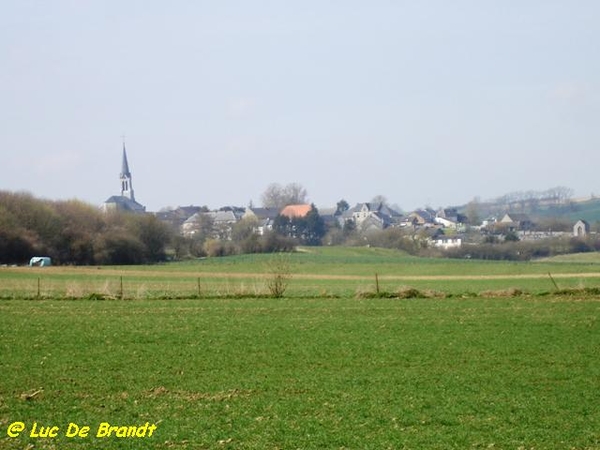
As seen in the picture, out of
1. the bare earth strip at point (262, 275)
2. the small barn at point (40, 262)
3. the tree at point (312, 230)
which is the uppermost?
the tree at point (312, 230)

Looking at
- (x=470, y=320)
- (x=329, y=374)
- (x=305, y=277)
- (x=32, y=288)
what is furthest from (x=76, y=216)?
(x=329, y=374)

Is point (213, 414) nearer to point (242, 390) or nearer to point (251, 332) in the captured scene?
point (242, 390)

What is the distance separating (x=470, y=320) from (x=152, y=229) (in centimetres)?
8048

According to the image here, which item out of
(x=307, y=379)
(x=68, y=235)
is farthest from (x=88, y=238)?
(x=307, y=379)

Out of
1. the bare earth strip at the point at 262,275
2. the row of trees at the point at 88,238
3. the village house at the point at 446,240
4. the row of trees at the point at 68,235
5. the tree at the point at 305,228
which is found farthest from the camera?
the tree at the point at 305,228

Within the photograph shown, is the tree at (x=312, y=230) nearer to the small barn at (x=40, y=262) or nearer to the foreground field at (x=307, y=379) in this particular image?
the small barn at (x=40, y=262)

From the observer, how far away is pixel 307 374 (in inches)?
789

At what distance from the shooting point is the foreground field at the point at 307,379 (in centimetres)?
1444

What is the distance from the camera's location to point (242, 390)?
18.1 metres

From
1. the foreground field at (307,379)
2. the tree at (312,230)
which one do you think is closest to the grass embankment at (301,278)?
the foreground field at (307,379)

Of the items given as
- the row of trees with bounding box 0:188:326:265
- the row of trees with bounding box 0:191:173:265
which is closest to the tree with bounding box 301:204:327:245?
the row of trees with bounding box 0:188:326:265

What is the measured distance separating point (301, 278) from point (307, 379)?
52977 mm

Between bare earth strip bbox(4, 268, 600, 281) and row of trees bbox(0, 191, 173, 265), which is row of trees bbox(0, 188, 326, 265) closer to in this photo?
row of trees bbox(0, 191, 173, 265)

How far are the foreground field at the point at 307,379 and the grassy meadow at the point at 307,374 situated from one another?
0.16ft
